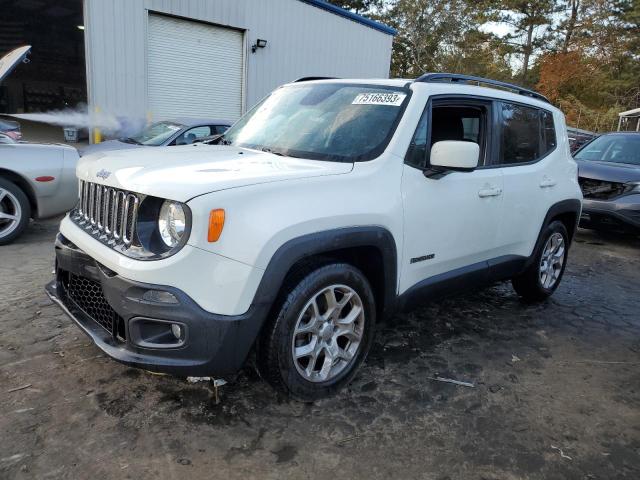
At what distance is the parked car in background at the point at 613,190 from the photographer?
7.09 metres

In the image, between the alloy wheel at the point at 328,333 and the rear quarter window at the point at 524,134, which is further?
the rear quarter window at the point at 524,134

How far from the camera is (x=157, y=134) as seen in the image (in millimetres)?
8445

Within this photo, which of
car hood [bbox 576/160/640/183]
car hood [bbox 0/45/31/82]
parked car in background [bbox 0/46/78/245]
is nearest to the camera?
car hood [bbox 0/45/31/82]

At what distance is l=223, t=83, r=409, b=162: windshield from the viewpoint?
3035 mm

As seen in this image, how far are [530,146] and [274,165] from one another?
237 cm

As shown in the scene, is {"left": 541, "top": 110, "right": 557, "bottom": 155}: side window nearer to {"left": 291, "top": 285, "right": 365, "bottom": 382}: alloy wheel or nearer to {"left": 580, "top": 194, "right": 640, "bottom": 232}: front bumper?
{"left": 291, "top": 285, "right": 365, "bottom": 382}: alloy wheel

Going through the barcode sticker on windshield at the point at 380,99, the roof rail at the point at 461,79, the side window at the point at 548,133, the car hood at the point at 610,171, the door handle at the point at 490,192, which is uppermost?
the roof rail at the point at 461,79

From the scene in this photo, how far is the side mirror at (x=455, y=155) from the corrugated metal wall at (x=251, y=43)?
34.8 ft

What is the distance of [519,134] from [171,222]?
289 cm

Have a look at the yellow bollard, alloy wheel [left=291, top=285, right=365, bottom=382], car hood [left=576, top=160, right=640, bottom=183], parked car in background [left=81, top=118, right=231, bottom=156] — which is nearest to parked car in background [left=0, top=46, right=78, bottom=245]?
parked car in background [left=81, top=118, right=231, bottom=156]

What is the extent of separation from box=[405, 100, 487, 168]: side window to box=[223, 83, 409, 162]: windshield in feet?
0.62

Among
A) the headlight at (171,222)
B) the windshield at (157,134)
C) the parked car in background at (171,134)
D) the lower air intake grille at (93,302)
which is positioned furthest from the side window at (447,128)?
the windshield at (157,134)

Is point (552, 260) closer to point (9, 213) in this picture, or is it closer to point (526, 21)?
point (9, 213)

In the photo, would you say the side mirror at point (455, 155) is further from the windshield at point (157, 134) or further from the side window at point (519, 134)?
the windshield at point (157, 134)
